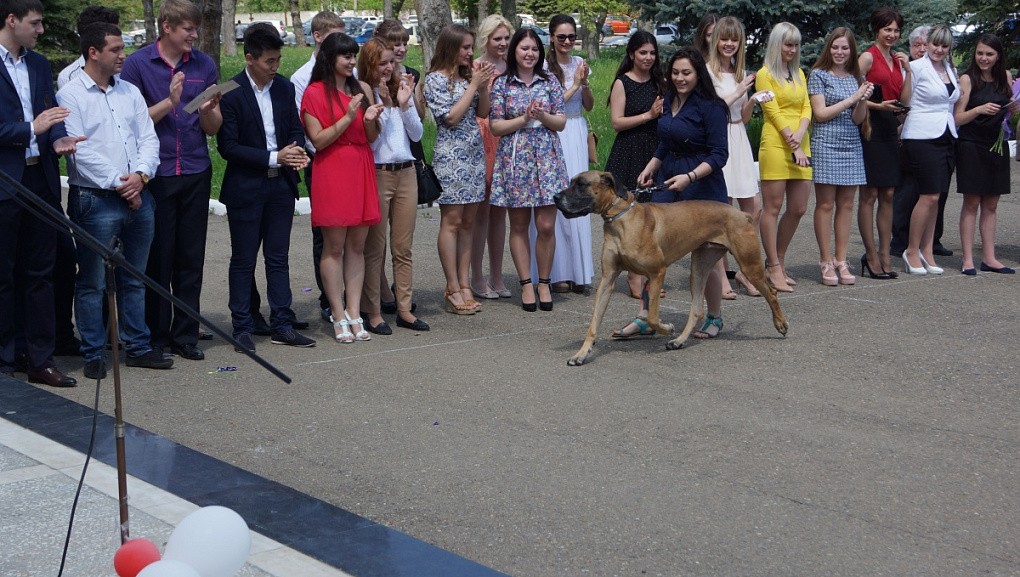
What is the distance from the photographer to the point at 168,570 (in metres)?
3.21

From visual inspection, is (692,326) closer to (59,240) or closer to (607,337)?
(607,337)

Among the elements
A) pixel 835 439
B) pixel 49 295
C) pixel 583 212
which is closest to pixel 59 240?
pixel 49 295

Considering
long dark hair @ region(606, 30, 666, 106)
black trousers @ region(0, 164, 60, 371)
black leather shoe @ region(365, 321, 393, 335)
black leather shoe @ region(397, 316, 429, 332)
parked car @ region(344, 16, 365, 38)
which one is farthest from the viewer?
parked car @ region(344, 16, 365, 38)

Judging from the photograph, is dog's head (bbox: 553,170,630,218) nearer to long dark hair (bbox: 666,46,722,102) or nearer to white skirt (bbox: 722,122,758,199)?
long dark hair (bbox: 666,46,722,102)

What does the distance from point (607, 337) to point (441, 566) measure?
4.15 m

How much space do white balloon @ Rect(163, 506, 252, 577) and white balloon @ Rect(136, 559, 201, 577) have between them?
109 mm

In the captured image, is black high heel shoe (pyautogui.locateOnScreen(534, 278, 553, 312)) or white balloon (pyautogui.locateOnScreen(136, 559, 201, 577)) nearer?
white balloon (pyautogui.locateOnScreen(136, 559, 201, 577))

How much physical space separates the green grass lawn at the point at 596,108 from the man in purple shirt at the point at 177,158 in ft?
23.7

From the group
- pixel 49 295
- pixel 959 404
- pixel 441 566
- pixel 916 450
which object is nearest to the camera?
pixel 441 566

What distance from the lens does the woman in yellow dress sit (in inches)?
365

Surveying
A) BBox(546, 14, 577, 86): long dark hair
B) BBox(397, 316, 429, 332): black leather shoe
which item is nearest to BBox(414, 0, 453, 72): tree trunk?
BBox(546, 14, 577, 86): long dark hair

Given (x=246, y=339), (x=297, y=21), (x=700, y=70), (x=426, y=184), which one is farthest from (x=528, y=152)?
(x=297, y=21)

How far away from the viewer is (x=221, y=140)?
24.6 ft

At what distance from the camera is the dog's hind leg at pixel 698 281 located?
7652 mm
